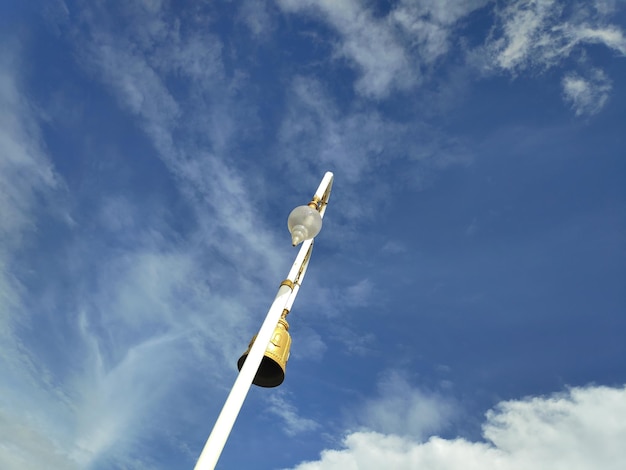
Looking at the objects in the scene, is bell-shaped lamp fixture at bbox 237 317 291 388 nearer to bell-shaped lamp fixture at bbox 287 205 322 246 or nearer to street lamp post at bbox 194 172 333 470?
street lamp post at bbox 194 172 333 470

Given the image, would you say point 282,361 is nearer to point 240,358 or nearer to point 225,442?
point 240,358

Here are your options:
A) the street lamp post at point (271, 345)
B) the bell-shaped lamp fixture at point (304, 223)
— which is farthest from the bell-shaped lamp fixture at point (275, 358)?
the bell-shaped lamp fixture at point (304, 223)

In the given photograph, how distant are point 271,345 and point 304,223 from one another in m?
2.53

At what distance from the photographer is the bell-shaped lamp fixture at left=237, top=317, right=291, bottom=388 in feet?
29.1

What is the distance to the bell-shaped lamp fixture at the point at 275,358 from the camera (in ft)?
29.1

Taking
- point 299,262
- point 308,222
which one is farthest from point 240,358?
point 308,222

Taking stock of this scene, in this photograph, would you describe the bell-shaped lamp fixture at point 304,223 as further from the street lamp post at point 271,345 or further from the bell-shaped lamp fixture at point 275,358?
Answer: the bell-shaped lamp fixture at point 275,358

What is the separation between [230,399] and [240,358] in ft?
4.70

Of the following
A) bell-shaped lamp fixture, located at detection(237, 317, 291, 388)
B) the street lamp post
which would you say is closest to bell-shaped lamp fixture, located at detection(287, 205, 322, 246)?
the street lamp post

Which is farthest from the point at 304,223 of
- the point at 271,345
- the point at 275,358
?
the point at 275,358

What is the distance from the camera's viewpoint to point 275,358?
8.84m

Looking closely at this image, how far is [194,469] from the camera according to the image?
22.2ft

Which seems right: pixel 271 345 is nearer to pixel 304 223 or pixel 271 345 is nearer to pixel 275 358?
pixel 275 358

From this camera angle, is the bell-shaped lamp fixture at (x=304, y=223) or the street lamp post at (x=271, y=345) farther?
the bell-shaped lamp fixture at (x=304, y=223)
